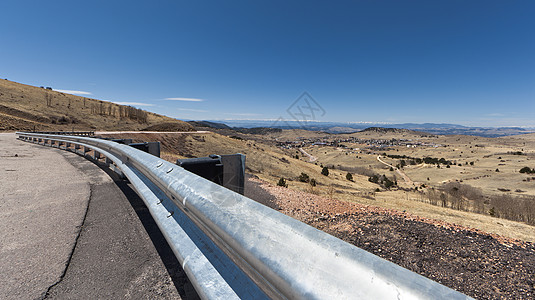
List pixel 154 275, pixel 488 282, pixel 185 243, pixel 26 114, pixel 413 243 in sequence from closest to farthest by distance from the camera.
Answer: pixel 185 243 < pixel 154 275 < pixel 488 282 < pixel 413 243 < pixel 26 114

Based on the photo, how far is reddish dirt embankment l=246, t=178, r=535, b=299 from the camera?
9.72ft

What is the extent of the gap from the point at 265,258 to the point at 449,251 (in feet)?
14.0

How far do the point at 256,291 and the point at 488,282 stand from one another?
362cm

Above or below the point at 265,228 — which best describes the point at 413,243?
below

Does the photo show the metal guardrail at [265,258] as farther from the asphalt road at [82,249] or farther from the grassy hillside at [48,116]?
the grassy hillside at [48,116]

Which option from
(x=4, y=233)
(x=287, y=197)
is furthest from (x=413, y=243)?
(x=4, y=233)

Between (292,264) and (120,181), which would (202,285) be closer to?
(292,264)

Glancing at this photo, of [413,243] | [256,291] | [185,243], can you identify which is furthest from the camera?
[413,243]

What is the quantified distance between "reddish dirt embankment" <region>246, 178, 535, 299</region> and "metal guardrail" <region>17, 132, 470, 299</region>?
323cm

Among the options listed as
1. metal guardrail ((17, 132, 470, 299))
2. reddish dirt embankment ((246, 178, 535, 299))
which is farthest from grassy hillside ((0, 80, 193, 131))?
reddish dirt embankment ((246, 178, 535, 299))

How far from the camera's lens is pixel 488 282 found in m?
2.98

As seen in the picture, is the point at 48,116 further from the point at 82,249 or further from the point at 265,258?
the point at 265,258

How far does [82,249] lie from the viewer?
2332 mm

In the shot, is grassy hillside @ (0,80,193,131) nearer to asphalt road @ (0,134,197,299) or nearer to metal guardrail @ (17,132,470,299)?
asphalt road @ (0,134,197,299)
